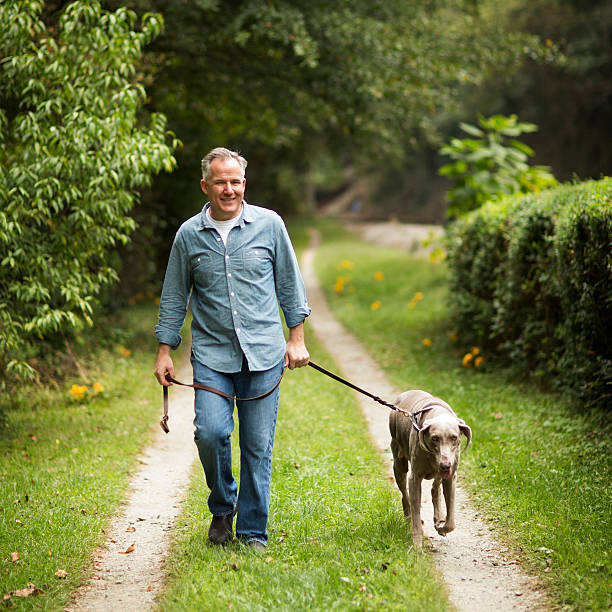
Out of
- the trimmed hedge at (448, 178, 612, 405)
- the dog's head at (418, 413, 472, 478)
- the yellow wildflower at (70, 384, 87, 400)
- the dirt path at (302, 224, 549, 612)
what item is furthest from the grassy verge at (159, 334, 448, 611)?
the yellow wildflower at (70, 384, 87, 400)

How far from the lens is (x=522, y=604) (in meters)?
4.12

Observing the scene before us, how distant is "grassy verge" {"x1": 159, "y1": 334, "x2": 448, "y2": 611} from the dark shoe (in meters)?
0.07

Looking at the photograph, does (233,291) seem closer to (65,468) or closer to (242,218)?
(242,218)

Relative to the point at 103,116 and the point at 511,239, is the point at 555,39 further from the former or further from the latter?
the point at 103,116

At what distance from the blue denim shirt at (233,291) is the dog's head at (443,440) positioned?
1041mm

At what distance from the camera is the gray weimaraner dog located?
4422 mm

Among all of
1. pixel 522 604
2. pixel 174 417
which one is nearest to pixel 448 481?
pixel 522 604

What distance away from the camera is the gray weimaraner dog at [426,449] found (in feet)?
14.5

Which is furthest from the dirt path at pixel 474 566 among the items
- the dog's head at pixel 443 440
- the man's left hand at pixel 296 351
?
the man's left hand at pixel 296 351

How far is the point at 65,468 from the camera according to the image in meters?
6.84

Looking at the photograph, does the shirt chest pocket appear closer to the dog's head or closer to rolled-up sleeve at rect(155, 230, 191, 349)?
rolled-up sleeve at rect(155, 230, 191, 349)

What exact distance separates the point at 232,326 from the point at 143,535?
195cm

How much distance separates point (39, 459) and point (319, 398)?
12.0 ft

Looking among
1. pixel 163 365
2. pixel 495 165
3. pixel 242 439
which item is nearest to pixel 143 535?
pixel 242 439
